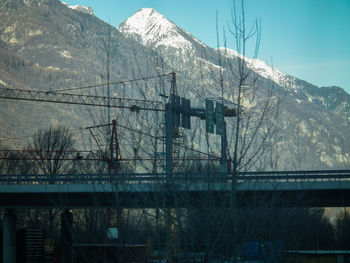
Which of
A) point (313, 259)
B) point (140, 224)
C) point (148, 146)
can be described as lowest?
point (313, 259)

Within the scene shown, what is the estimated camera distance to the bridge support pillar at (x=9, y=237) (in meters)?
44.9

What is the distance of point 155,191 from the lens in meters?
12.8

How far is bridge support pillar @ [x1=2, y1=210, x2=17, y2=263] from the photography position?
4490 centimetres

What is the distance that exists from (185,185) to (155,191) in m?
0.68

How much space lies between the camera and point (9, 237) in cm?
4562

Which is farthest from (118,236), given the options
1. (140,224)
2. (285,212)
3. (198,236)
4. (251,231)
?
(285,212)

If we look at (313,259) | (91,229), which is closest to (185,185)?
(91,229)

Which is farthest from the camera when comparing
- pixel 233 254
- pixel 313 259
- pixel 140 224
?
pixel 313 259

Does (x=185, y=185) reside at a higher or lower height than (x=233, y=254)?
higher

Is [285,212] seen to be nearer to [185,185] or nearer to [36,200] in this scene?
[185,185]

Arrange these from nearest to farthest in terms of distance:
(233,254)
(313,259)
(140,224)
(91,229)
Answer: (233,254)
(140,224)
(91,229)
(313,259)

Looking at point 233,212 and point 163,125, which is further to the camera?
point 163,125

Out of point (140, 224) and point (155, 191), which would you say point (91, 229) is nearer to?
point (140, 224)

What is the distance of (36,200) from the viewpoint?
145ft
